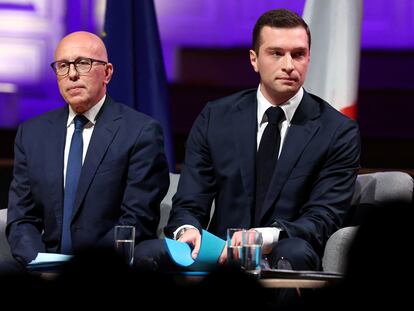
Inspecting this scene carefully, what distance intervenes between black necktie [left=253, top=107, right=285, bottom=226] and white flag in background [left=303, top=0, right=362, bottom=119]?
90 cm

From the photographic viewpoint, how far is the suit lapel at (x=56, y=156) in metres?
Result: 3.27

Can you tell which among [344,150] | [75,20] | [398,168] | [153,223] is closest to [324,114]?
[344,150]

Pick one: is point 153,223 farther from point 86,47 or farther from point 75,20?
point 75,20

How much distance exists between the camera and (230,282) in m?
0.86

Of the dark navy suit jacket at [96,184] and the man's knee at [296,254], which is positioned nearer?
the man's knee at [296,254]

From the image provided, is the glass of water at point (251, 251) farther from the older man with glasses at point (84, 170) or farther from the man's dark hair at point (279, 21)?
the man's dark hair at point (279, 21)

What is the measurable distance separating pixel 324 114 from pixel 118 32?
1.39 metres

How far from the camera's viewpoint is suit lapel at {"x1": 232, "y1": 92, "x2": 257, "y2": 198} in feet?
10.6

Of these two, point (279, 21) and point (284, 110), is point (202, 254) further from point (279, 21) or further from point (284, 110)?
point (279, 21)

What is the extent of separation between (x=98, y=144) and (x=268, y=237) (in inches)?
31.5

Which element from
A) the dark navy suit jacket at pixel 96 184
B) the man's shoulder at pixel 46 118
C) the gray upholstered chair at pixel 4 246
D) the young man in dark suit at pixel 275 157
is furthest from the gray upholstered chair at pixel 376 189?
the gray upholstered chair at pixel 4 246

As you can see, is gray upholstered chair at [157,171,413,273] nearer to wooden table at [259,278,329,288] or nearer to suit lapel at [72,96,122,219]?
suit lapel at [72,96,122,219]

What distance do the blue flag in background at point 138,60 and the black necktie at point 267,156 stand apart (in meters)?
1.07

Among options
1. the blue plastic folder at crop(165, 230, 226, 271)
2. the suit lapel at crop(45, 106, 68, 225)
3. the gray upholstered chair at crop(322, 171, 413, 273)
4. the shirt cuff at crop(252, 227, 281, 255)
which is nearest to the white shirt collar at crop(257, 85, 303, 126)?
the gray upholstered chair at crop(322, 171, 413, 273)
